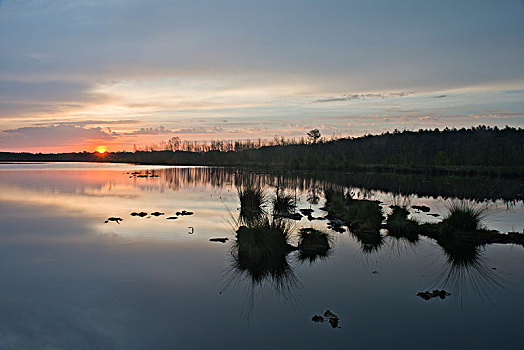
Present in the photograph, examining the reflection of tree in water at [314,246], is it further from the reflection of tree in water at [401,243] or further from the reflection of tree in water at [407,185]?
the reflection of tree in water at [407,185]

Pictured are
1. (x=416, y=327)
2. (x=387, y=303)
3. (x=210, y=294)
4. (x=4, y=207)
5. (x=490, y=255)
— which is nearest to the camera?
(x=416, y=327)

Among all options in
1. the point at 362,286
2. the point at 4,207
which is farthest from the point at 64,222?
the point at 362,286

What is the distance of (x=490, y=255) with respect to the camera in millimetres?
8953

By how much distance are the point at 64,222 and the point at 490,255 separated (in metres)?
13.1

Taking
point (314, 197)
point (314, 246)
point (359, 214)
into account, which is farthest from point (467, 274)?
point (314, 197)

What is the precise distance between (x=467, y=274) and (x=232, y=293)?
4746mm

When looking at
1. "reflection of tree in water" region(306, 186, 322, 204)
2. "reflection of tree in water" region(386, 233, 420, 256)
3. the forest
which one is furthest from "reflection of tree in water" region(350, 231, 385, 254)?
the forest

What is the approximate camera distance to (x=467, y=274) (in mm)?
7625

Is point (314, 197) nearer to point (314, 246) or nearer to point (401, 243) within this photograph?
point (401, 243)

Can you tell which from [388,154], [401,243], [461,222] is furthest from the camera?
[388,154]

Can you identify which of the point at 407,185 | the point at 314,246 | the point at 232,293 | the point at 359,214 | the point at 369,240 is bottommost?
the point at 232,293

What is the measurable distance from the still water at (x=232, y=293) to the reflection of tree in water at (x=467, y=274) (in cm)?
4

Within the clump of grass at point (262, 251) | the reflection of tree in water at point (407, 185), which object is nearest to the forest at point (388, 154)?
the reflection of tree in water at point (407, 185)

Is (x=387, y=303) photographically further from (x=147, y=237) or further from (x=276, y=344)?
(x=147, y=237)
